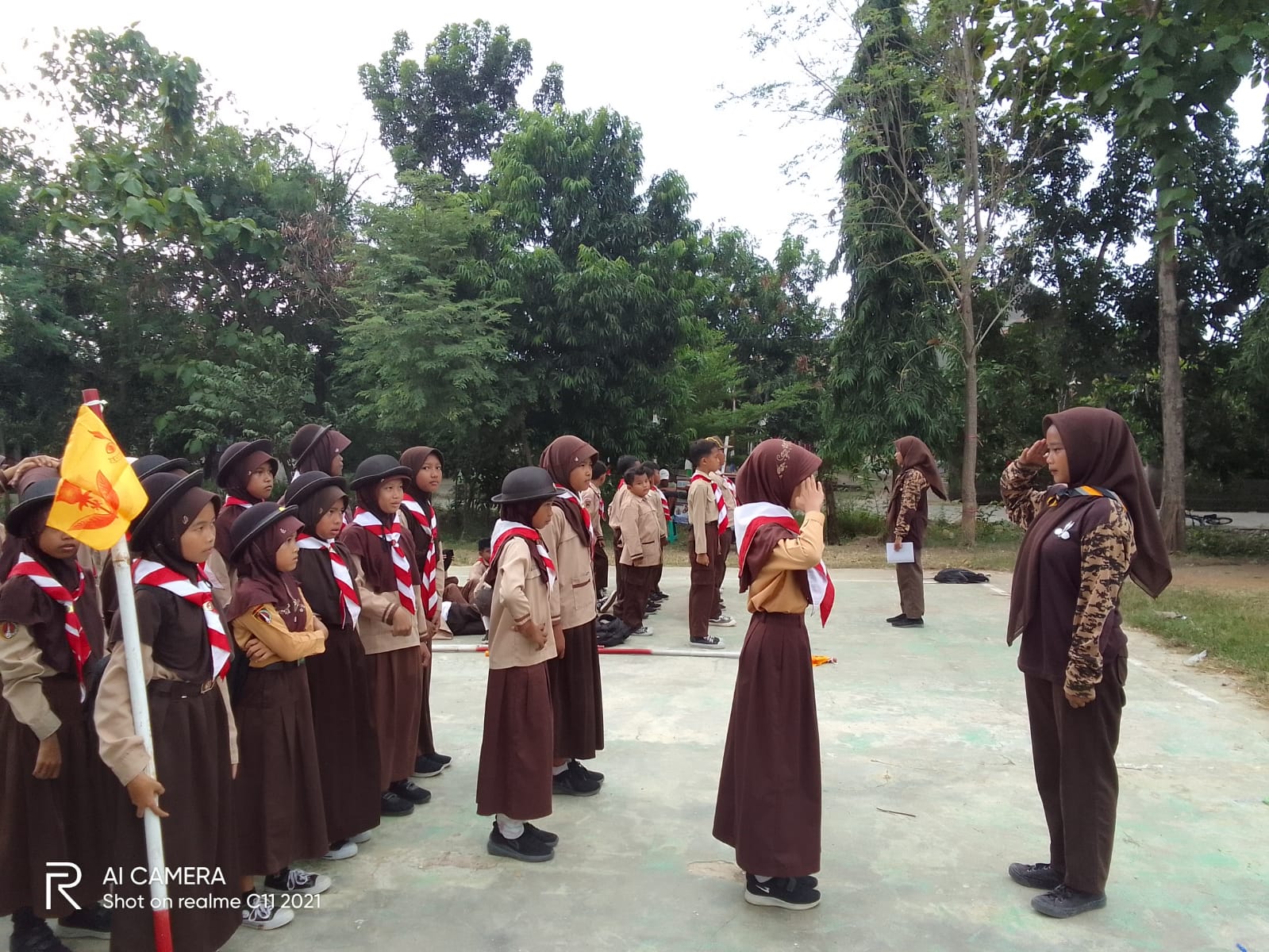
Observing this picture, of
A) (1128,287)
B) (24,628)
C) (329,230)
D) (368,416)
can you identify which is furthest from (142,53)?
(1128,287)

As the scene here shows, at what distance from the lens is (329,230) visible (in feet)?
56.2

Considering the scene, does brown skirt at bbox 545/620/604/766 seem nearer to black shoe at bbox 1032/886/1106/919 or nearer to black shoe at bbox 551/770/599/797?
black shoe at bbox 551/770/599/797

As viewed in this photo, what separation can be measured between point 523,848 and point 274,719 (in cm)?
120

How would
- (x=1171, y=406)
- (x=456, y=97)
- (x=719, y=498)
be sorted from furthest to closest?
(x=456, y=97) < (x=1171, y=406) < (x=719, y=498)

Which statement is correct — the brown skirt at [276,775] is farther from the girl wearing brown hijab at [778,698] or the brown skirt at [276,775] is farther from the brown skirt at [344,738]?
the girl wearing brown hijab at [778,698]

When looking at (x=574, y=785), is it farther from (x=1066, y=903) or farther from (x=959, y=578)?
(x=959, y=578)

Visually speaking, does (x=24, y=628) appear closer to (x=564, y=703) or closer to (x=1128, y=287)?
(x=564, y=703)

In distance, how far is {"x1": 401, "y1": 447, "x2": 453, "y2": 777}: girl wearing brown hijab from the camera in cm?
483

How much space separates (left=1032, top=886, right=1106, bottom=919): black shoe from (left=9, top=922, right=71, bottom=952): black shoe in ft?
11.5

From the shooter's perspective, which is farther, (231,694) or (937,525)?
(937,525)

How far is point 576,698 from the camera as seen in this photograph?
459 cm

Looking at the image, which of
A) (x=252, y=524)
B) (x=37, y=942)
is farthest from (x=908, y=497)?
(x=37, y=942)

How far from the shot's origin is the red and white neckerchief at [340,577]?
393 cm

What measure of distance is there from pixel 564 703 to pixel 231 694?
5.56 ft
